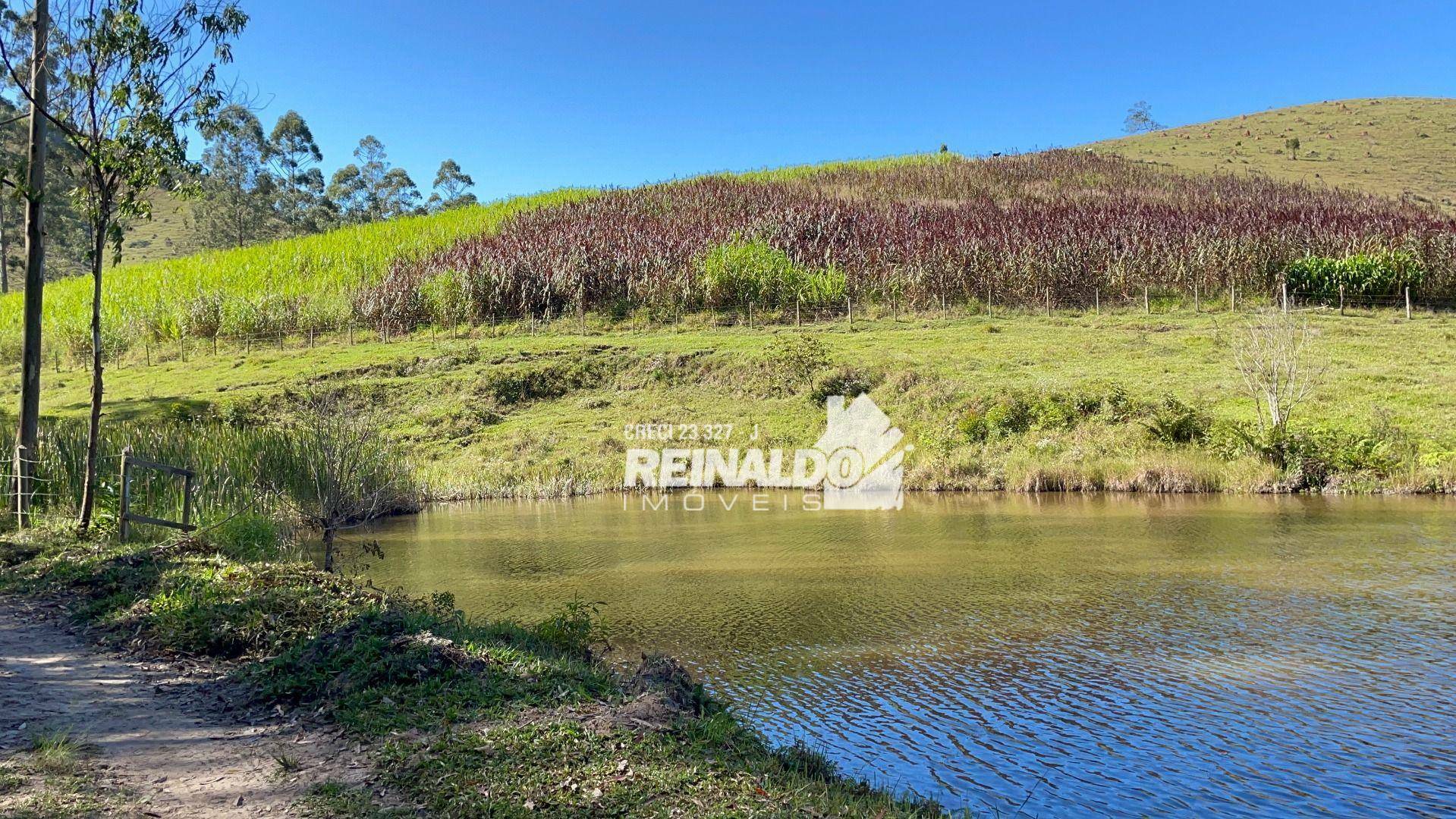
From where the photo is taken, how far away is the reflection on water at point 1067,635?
7.14m

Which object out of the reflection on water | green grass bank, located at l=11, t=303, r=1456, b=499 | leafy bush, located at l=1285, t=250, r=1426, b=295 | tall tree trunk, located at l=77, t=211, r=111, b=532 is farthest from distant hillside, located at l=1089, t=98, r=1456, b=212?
tall tree trunk, located at l=77, t=211, r=111, b=532

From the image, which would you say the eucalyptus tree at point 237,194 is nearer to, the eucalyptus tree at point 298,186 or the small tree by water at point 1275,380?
the eucalyptus tree at point 298,186

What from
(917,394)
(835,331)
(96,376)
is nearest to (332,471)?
(96,376)

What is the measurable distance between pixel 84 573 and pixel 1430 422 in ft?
97.6

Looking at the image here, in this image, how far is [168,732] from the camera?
20.5 feet

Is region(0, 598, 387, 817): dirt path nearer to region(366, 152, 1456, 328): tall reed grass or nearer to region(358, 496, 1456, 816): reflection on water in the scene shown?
region(358, 496, 1456, 816): reflection on water

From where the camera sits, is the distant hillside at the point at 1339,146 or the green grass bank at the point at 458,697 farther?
the distant hillside at the point at 1339,146

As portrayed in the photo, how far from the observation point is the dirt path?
5281mm

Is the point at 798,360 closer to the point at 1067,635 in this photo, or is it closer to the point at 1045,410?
the point at 1045,410

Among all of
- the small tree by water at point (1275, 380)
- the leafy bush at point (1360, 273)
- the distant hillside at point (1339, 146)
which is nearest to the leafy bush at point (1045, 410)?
the small tree by water at point (1275, 380)

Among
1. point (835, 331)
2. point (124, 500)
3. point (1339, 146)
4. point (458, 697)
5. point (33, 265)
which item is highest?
point (1339, 146)

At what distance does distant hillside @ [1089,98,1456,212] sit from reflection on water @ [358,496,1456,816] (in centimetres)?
5865

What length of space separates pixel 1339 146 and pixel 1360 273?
159ft

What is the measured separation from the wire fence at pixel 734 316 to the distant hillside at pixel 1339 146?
26.4 m
